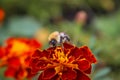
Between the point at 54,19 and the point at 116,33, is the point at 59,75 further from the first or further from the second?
the point at 54,19

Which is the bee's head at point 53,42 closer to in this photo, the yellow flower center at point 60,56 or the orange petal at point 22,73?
the yellow flower center at point 60,56

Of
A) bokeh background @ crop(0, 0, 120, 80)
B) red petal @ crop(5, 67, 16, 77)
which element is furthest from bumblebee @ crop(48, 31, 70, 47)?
bokeh background @ crop(0, 0, 120, 80)

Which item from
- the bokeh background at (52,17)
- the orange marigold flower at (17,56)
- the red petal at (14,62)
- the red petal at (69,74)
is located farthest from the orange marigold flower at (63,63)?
the bokeh background at (52,17)

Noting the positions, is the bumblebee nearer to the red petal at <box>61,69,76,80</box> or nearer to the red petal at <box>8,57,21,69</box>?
the red petal at <box>61,69,76,80</box>

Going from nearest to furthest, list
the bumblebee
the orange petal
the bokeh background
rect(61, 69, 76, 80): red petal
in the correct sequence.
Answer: rect(61, 69, 76, 80): red petal, the bumblebee, the orange petal, the bokeh background

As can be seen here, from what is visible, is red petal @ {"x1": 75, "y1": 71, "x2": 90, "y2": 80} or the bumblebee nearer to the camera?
red petal @ {"x1": 75, "y1": 71, "x2": 90, "y2": 80}

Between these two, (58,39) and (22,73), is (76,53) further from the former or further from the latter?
(22,73)

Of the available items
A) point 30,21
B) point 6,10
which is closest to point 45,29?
point 30,21
